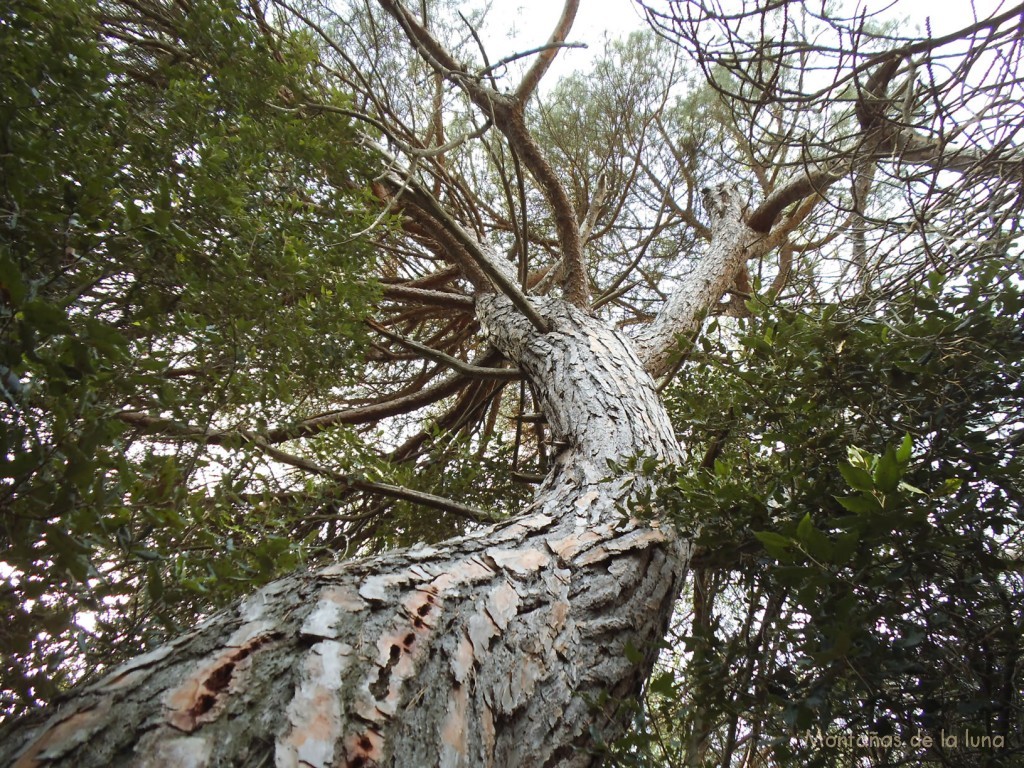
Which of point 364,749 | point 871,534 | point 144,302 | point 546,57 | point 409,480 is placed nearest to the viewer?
point 364,749

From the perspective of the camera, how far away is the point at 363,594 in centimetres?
98

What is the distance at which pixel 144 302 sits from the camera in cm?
120

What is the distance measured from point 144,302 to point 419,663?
97cm

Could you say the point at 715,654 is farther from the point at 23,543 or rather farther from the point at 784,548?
the point at 23,543

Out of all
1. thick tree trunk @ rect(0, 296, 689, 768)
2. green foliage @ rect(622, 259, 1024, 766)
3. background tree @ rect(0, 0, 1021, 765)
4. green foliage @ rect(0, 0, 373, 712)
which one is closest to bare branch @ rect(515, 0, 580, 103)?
background tree @ rect(0, 0, 1021, 765)

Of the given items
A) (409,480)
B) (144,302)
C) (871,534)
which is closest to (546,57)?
(409,480)

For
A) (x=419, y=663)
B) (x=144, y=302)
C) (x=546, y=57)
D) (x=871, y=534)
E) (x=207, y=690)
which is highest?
(x=546, y=57)

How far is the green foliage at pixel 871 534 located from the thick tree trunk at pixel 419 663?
0.57ft

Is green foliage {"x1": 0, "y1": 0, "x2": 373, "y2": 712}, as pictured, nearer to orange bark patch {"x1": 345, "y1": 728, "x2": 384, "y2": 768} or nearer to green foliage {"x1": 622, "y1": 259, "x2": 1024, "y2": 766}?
orange bark patch {"x1": 345, "y1": 728, "x2": 384, "y2": 768}

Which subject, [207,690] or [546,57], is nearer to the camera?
[207,690]

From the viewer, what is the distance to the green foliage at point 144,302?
0.71 metres

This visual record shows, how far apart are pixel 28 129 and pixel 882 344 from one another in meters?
1.83

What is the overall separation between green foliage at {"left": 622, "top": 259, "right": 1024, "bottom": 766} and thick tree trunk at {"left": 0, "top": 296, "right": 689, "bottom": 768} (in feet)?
0.57

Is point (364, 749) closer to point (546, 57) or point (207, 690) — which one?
point (207, 690)
